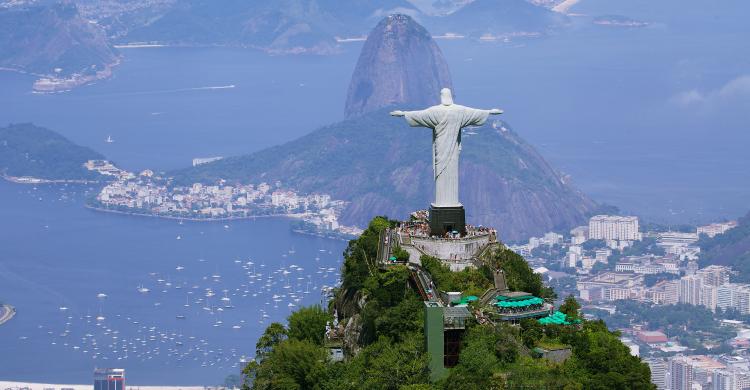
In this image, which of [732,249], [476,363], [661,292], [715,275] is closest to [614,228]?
[732,249]

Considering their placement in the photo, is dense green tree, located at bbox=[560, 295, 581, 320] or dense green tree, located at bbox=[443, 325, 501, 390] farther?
dense green tree, located at bbox=[560, 295, 581, 320]

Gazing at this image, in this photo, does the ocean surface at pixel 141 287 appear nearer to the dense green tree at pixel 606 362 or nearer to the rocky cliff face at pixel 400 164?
the rocky cliff face at pixel 400 164

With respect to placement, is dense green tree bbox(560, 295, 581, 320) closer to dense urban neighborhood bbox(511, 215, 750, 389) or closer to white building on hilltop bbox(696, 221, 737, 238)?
dense urban neighborhood bbox(511, 215, 750, 389)

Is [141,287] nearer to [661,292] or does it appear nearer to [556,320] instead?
[661,292]

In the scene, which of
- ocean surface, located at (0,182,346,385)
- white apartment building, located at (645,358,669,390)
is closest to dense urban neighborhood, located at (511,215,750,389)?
white apartment building, located at (645,358,669,390)

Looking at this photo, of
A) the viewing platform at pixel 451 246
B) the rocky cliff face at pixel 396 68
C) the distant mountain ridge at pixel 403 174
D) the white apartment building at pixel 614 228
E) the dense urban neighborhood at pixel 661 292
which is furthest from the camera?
the rocky cliff face at pixel 396 68

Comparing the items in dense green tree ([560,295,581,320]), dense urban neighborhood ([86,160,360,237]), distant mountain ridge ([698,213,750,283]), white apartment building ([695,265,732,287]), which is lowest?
dense green tree ([560,295,581,320])

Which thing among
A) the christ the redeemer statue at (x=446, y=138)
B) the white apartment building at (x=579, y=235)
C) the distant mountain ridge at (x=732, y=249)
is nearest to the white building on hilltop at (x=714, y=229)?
the distant mountain ridge at (x=732, y=249)

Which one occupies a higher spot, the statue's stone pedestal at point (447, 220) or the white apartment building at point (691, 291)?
the white apartment building at point (691, 291)
